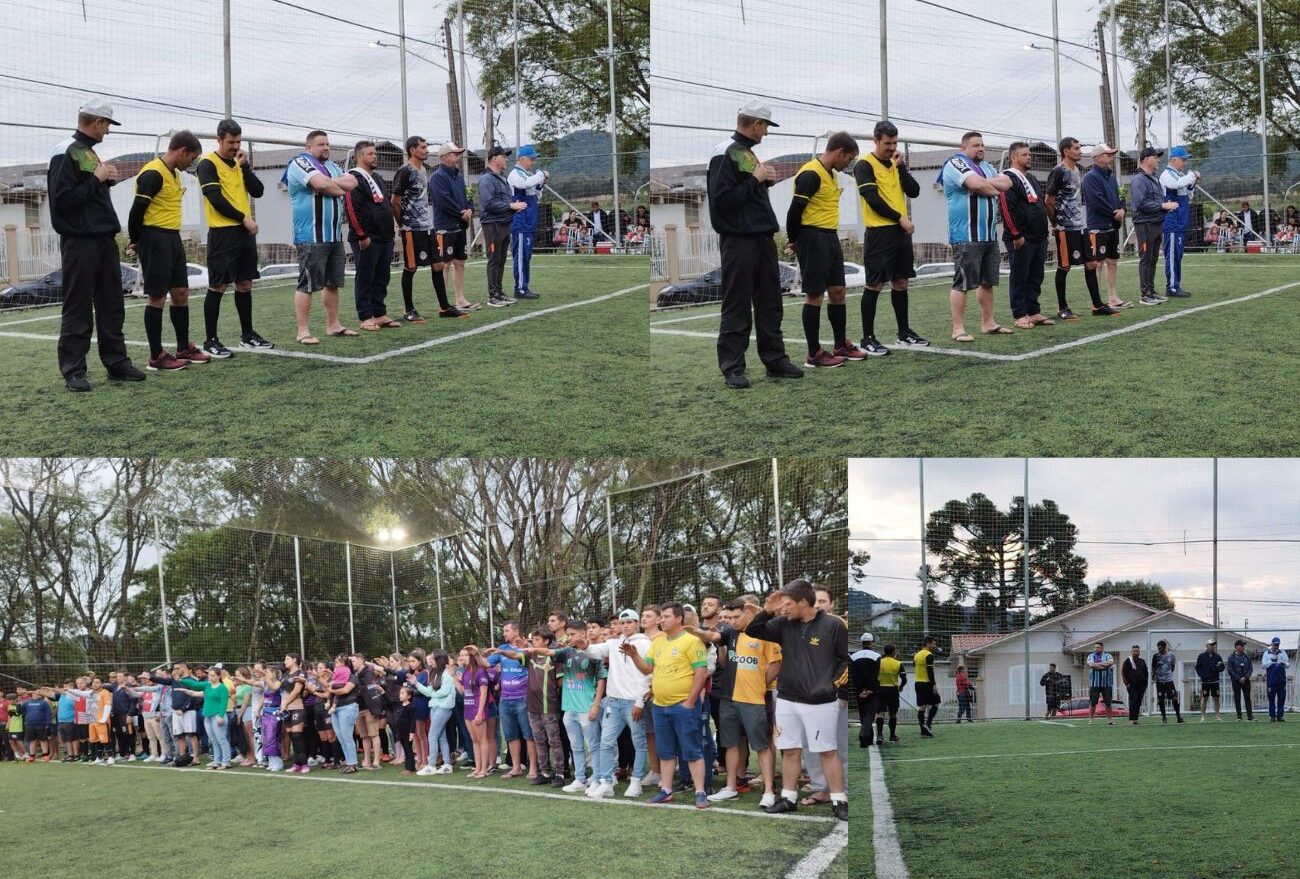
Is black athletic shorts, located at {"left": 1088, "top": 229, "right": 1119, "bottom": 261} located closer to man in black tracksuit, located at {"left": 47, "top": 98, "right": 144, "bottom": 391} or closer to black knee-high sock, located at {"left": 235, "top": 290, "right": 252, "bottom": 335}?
black knee-high sock, located at {"left": 235, "top": 290, "right": 252, "bottom": 335}

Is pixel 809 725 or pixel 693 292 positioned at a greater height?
pixel 693 292

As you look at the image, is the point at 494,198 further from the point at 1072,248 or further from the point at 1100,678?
the point at 1100,678

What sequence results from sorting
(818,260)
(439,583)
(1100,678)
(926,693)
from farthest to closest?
(439,583), (1100,678), (926,693), (818,260)

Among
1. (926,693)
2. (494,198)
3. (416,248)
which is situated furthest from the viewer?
(926,693)

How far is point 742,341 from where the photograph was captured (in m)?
5.32

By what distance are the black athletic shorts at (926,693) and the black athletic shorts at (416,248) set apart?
4.48 m

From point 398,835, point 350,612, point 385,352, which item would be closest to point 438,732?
point 385,352

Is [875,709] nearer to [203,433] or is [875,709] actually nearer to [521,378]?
[521,378]

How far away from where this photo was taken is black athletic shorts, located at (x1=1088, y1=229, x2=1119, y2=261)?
7.30 metres

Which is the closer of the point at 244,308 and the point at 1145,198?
the point at 244,308

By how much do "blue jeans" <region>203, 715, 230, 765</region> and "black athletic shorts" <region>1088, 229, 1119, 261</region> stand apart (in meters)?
6.69

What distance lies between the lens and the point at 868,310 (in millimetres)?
5805

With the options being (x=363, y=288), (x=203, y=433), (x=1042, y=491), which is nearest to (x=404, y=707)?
(x=363, y=288)

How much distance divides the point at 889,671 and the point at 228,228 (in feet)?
15.1
